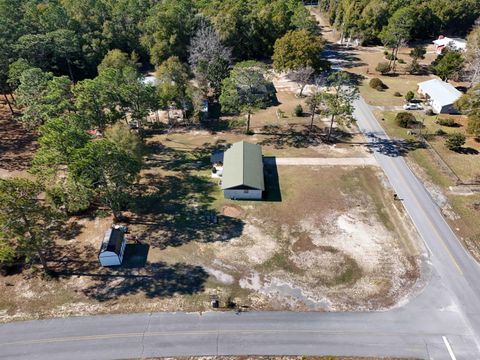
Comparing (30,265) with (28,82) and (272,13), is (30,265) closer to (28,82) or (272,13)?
(28,82)

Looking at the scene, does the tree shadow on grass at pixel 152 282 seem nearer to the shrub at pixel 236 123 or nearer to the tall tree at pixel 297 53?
the shrub at pixel 236 123

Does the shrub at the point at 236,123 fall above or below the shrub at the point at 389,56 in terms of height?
below

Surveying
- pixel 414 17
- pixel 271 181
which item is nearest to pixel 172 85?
pixel 271 181

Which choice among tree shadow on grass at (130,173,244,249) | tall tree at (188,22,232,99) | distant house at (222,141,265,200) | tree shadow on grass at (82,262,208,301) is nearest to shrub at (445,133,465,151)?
distant house at (222,141,265,200)

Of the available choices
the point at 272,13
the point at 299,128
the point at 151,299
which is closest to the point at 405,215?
the point at 299,128

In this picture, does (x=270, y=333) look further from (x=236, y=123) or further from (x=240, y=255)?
(x=236, y=123)

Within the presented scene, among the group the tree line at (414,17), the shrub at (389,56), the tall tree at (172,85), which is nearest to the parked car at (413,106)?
the shrub at (389,56)
